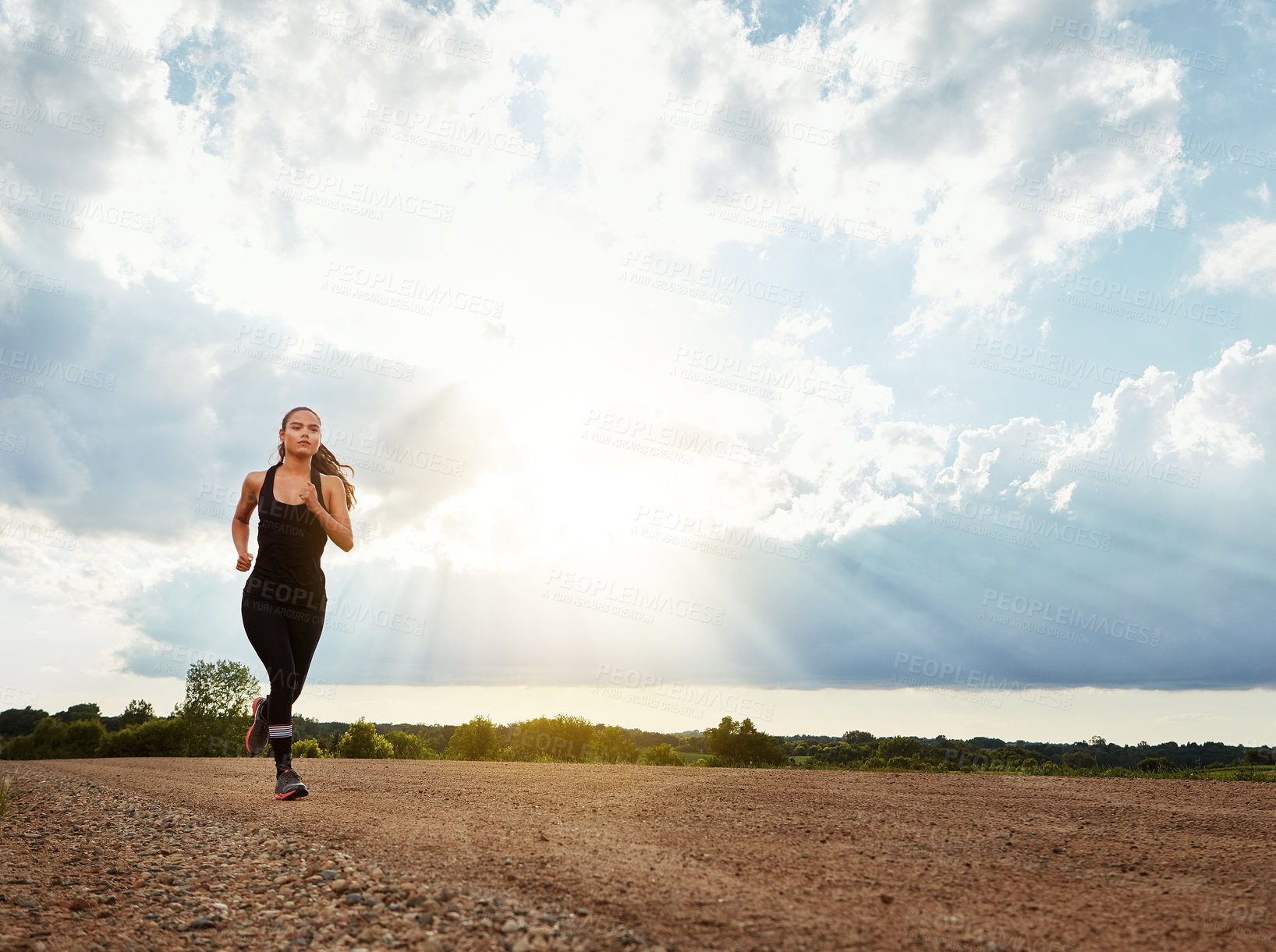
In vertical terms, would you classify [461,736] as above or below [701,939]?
below

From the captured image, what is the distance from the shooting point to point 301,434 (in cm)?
759

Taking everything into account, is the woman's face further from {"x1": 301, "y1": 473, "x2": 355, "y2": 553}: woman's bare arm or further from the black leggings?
the black leggings

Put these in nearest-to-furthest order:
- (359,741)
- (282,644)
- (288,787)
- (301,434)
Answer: (282,644)
(288,787)
(301,434)
(359,741)

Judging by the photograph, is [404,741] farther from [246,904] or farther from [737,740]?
[246,904]

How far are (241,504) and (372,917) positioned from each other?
519 centimetres

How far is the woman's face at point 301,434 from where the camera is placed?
755 centimetres

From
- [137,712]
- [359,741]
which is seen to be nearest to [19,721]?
[137,712]

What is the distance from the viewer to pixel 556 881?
13.4 ft

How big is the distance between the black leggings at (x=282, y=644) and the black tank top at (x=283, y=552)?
10cm

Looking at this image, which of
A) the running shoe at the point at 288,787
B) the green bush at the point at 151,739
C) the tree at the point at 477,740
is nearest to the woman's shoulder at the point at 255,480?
the running shoe at the point at 288,787

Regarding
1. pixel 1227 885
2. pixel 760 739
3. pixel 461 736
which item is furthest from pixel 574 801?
pixel 461 736

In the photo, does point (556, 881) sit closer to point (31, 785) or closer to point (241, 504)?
point (241, 504)

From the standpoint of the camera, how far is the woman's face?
755 centimetres

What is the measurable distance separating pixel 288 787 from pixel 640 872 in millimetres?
4893
